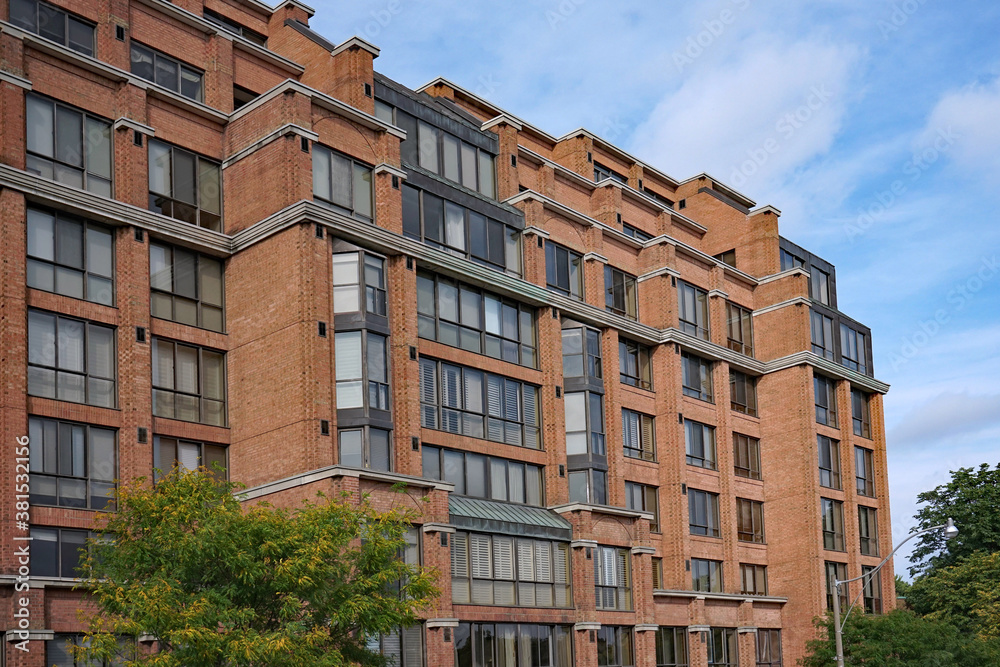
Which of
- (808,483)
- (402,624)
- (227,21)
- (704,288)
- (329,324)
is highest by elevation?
(227,21)

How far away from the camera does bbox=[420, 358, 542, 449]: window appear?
43125 millimetres

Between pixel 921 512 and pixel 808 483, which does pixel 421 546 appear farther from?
pixel 921 512

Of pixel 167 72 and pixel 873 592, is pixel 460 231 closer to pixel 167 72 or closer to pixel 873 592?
pixel 167 72

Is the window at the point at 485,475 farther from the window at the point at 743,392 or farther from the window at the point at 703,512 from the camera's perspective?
the window at the point at 743,392

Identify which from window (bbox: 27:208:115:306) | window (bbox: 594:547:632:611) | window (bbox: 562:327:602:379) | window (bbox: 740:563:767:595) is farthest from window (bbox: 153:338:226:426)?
window (bbox: 740:563:767:595)

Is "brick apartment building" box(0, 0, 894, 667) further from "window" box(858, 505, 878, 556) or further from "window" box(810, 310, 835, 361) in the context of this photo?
"window" box(810, 310, 835, 361)

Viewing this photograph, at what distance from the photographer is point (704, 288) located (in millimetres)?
59438

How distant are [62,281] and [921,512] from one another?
58940 millimetres

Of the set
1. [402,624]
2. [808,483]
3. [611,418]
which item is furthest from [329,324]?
[808,483]

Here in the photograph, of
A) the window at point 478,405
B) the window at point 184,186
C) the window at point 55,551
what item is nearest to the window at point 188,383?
the window at point 184,186

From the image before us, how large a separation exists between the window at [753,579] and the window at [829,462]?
5401 mm

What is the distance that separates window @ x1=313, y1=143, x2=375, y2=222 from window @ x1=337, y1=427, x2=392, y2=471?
748cm

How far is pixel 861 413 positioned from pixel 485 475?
30.2 metres

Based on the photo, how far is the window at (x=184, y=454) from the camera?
37594mm
